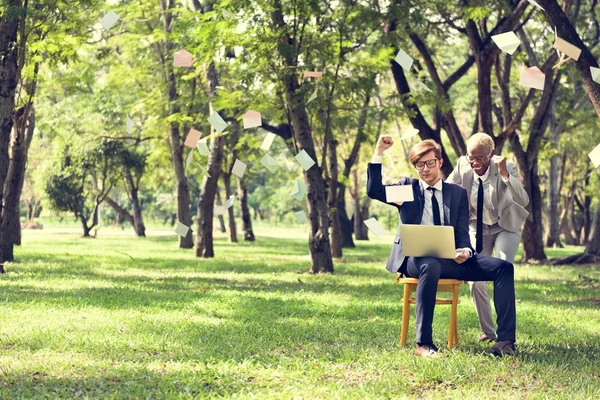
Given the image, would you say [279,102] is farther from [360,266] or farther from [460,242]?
[460,242]

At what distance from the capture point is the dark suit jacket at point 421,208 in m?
7.12

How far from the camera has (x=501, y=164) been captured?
23.2ft

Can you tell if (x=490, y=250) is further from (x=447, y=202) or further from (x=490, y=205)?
(x=447, y=202)

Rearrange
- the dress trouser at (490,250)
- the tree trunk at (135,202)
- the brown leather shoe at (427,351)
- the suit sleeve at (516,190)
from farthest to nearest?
the tree trunk at (135,202) → the dress trouser at (490,250) → the suit sleeve at (516,190) → the brown leather shoe at (427,351)

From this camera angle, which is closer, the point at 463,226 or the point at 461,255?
the point at 461,255

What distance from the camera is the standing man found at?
7.32m

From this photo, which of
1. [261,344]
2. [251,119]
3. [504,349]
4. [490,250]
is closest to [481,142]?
[490,250]

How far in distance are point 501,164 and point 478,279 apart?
93cm

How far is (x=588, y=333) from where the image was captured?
870cm

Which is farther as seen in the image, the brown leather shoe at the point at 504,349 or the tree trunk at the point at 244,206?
the tree trunk at the point at 244,206

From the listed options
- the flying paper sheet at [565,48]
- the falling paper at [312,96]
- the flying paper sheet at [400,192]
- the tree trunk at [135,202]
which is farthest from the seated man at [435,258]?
the tree trunk at [135,202]

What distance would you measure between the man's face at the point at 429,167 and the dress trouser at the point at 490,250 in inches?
27.5

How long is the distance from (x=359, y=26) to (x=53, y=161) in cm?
2767

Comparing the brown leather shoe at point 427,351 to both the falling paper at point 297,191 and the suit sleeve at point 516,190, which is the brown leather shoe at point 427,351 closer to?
the suit sleeve at point 516,190
